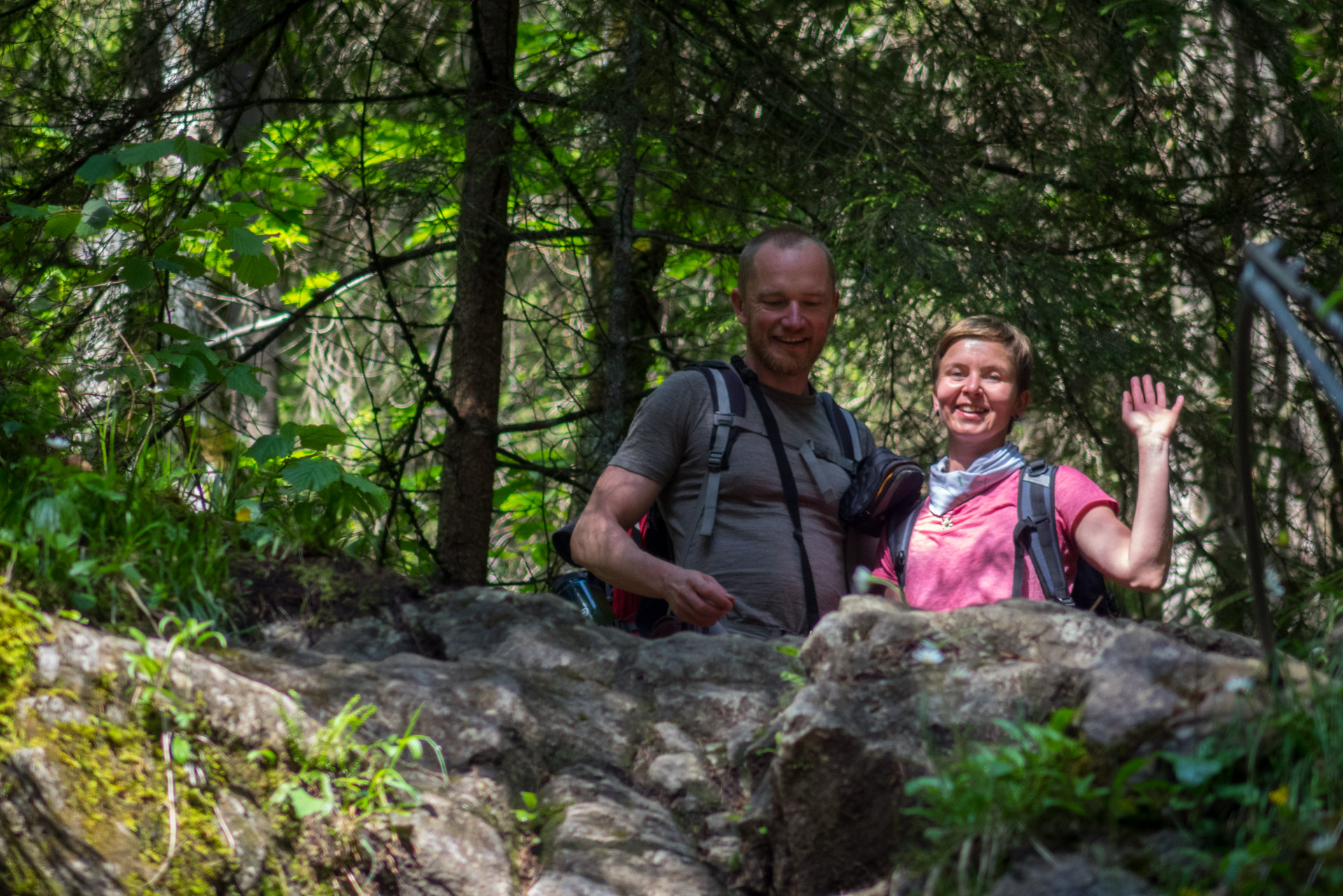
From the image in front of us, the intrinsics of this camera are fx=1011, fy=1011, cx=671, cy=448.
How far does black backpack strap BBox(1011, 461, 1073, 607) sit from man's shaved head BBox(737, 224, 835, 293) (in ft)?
4.14

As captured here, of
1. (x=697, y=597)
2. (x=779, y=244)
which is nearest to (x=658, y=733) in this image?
(x=697, y=597)

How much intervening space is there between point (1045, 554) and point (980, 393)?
663mm

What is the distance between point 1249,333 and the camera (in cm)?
190

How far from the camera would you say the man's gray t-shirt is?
3789mm

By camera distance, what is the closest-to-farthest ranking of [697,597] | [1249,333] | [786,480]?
[1249,333]
[697,597]
[786,480]

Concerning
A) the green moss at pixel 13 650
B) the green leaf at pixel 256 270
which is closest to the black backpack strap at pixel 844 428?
the green leaf at pixel 256 270

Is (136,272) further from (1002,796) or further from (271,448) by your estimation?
(1002,796)

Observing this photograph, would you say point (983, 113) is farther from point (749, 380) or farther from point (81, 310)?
point (81, 310)

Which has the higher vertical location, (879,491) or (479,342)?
(479,342)

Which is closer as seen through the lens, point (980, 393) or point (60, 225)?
point (980, 393)

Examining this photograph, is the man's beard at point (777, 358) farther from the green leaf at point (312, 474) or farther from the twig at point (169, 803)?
the twig at point (169, 803)

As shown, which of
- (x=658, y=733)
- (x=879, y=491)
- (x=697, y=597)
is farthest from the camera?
(x=879, y=491)

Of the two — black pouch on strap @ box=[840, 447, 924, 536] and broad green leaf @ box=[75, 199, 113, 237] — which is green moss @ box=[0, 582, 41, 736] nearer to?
broad green leaf @ box=[75, 199, 113, 237]

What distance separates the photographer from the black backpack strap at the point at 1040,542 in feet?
11.0
